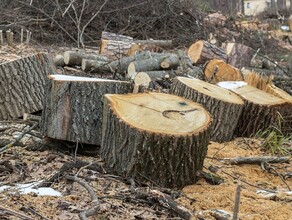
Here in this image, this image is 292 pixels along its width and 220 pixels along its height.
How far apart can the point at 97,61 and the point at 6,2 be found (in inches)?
197

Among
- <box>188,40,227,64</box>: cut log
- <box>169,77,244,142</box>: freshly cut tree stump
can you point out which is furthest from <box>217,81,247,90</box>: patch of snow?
<box>188,40,227,64</box>: cut log

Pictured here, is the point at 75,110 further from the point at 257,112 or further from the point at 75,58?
the point at 75,58

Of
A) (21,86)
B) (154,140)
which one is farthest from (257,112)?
(21,86)

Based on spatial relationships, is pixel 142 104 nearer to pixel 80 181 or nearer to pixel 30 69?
pixel 80 181

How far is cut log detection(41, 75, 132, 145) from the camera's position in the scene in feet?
15.6

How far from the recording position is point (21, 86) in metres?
5.70

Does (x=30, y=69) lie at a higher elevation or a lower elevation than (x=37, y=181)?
higher

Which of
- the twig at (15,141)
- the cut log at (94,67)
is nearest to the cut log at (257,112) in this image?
the twig at (15,141)

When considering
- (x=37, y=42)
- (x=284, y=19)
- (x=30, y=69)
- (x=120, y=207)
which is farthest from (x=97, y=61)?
(x=284, y=19)

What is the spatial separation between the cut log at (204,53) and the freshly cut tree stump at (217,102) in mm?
3187

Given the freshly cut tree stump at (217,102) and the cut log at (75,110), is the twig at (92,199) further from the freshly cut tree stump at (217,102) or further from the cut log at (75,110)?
the freshly cut tree stump at (217,102)

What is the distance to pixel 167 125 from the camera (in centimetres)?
412

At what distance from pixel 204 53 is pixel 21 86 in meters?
4.18

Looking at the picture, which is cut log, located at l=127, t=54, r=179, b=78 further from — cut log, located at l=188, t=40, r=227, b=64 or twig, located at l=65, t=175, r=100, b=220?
twig, located at l=65, t=175, r=100, b=220
